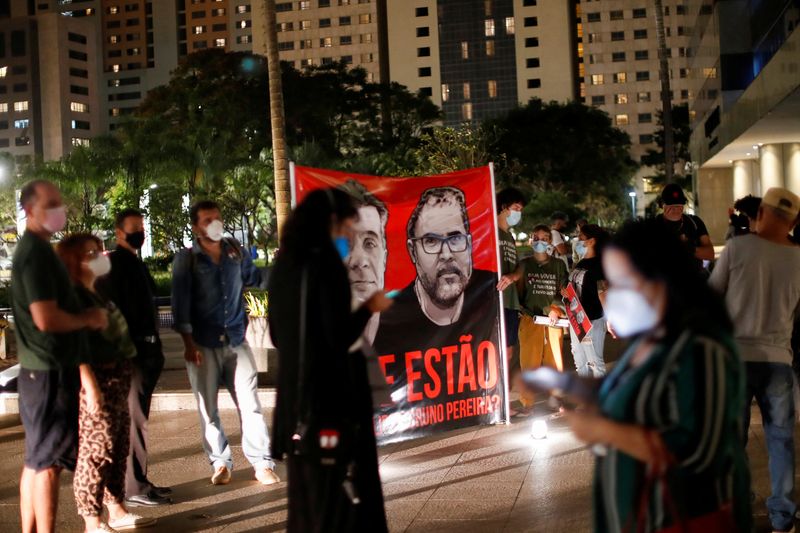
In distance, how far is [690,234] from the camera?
803cm

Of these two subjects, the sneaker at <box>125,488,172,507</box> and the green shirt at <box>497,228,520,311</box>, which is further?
the green shirt at <box>497,228,520,311</box>

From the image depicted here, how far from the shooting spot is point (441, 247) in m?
8.13

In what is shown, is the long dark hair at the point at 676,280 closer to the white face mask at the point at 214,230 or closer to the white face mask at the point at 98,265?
the white face mask at the point at 98,265

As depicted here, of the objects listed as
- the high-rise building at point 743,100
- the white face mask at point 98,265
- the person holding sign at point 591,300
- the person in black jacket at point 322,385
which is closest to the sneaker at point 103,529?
the white face mask at point 98,265

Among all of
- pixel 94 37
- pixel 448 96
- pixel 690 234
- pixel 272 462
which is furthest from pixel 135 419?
pixel 94 37

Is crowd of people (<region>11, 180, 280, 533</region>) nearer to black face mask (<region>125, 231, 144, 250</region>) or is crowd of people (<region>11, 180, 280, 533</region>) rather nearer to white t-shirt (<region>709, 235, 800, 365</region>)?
black face mask (<region>125, 231, 144, 250</region>)

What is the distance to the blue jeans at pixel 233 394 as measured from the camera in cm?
720

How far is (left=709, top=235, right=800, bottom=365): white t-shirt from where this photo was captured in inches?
218

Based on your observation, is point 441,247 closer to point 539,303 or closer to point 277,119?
point 539,303

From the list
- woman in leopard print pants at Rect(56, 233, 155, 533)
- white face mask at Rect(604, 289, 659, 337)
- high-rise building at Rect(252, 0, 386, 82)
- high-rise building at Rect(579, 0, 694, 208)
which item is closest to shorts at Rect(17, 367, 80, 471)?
woman in leopard print pants at Rect(56, 233, 155, 533)

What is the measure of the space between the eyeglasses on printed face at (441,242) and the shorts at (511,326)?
3.56 feet

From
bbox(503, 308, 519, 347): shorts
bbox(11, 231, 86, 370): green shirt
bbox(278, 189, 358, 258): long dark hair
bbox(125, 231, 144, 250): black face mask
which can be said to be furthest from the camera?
bbox(503, 308, 519, 347): shorts

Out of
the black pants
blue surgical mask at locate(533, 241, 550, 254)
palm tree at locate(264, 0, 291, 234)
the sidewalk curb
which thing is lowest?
the sidewalk curb

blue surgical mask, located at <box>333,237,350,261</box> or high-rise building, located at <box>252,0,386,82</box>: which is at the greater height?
high-rise building, located at <box>252,0,386,82</box>
